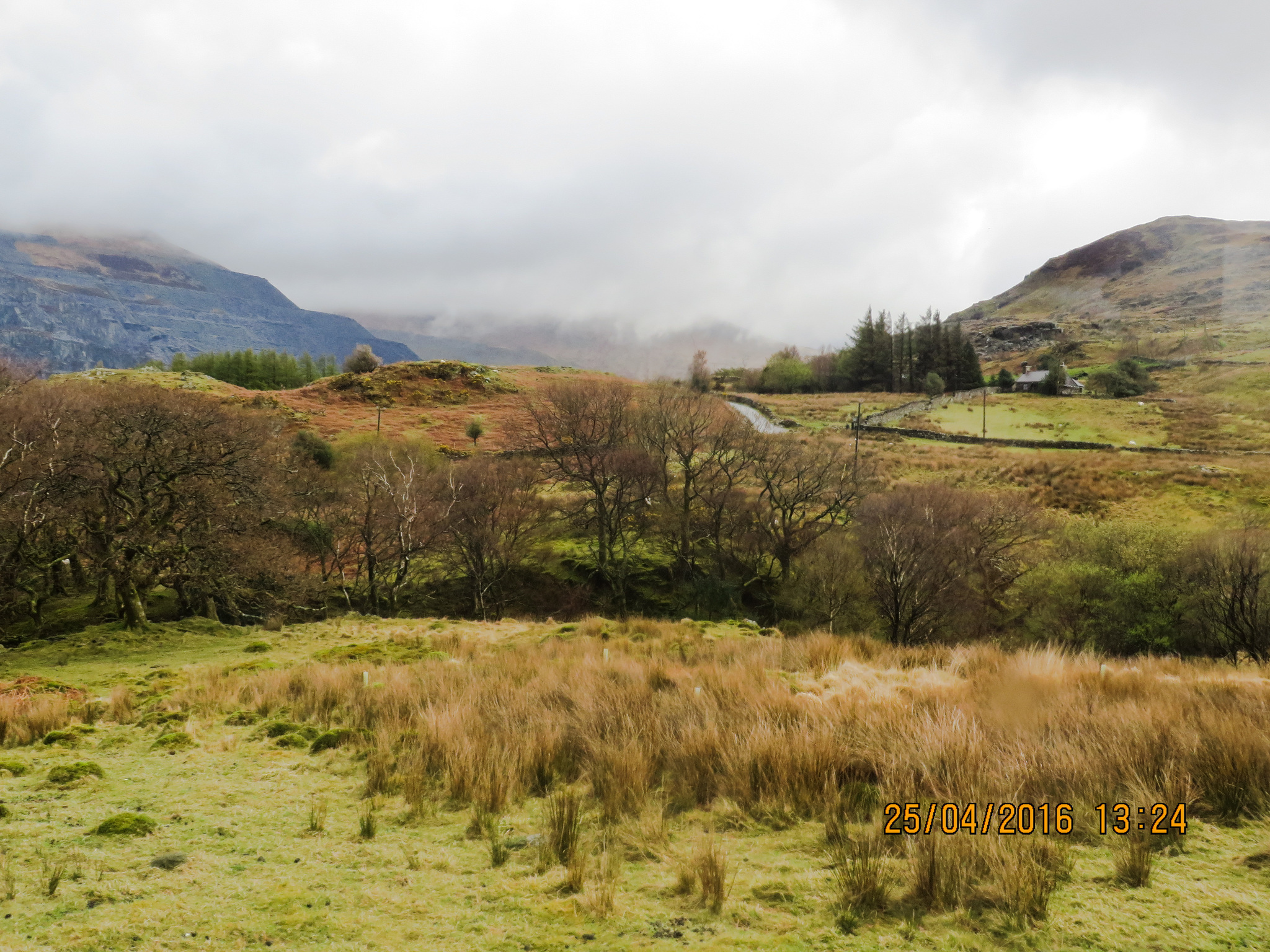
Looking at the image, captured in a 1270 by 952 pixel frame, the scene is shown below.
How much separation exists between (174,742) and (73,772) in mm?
1143

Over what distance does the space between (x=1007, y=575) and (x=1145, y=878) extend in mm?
34699

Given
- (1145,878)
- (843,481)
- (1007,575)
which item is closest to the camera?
(1145,878)

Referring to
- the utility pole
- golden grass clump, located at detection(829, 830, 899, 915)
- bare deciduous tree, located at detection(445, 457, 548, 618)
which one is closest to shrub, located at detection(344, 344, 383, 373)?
bare deciduous tree, located at detection(445, 457, 548, 618)

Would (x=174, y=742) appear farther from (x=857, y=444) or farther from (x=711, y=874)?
(x=857, y=444)

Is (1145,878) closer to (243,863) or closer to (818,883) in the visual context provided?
(818,883)

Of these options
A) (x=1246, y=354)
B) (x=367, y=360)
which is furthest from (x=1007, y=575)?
(x=1246, y=354)

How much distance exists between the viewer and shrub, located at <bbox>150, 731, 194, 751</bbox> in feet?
21.6

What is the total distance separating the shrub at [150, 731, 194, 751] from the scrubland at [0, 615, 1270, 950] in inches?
1.3

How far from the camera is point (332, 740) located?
21.7 ft

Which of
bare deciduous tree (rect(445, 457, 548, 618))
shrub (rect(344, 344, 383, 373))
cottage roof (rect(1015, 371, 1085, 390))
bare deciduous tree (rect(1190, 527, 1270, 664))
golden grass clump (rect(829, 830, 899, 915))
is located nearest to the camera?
golden grass clump (rect(829, 830, 899, 915))

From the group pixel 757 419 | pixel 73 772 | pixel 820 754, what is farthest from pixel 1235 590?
pixel 757 419

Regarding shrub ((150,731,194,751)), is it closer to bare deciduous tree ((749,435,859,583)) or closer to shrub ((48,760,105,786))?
shrub ((48,760,105,786))

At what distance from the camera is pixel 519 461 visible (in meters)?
42.9

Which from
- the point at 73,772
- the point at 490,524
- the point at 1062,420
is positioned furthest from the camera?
the point at 1062,420
